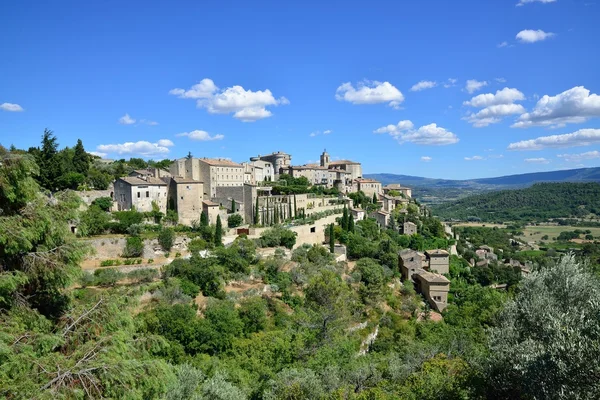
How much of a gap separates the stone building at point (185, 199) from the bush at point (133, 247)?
8.17 meters

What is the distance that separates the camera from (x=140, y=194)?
37656 millimetres

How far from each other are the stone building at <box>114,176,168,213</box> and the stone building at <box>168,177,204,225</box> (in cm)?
97

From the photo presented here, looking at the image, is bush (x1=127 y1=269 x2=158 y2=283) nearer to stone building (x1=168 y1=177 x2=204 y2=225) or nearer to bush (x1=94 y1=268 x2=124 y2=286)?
bush (x1=94 y1=268 x2=124 y2=286)

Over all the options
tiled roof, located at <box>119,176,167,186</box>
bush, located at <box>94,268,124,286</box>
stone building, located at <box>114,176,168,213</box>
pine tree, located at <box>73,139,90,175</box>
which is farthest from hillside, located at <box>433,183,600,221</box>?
bush, located at <box>94,268,124,286</box>

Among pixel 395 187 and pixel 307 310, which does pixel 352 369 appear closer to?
pixel 307 310

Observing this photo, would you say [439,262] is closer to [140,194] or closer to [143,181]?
[140,194]

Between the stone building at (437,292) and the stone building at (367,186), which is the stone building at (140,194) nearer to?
the stone building at (437,292)

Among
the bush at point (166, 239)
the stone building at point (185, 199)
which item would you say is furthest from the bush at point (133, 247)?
the stone building at point (185, 199)

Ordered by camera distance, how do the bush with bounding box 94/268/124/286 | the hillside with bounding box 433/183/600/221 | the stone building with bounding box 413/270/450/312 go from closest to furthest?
the bush with bounding box 94/268/124/286
the stone building with bounding box 413/270/450/312
the hillside with bounding box 433/183/600/221

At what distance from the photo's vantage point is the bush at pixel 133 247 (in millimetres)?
30125

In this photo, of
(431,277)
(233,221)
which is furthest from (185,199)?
(431,277)

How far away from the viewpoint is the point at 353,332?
27375mm

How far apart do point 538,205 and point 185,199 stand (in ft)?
583

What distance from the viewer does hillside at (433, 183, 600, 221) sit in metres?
155
